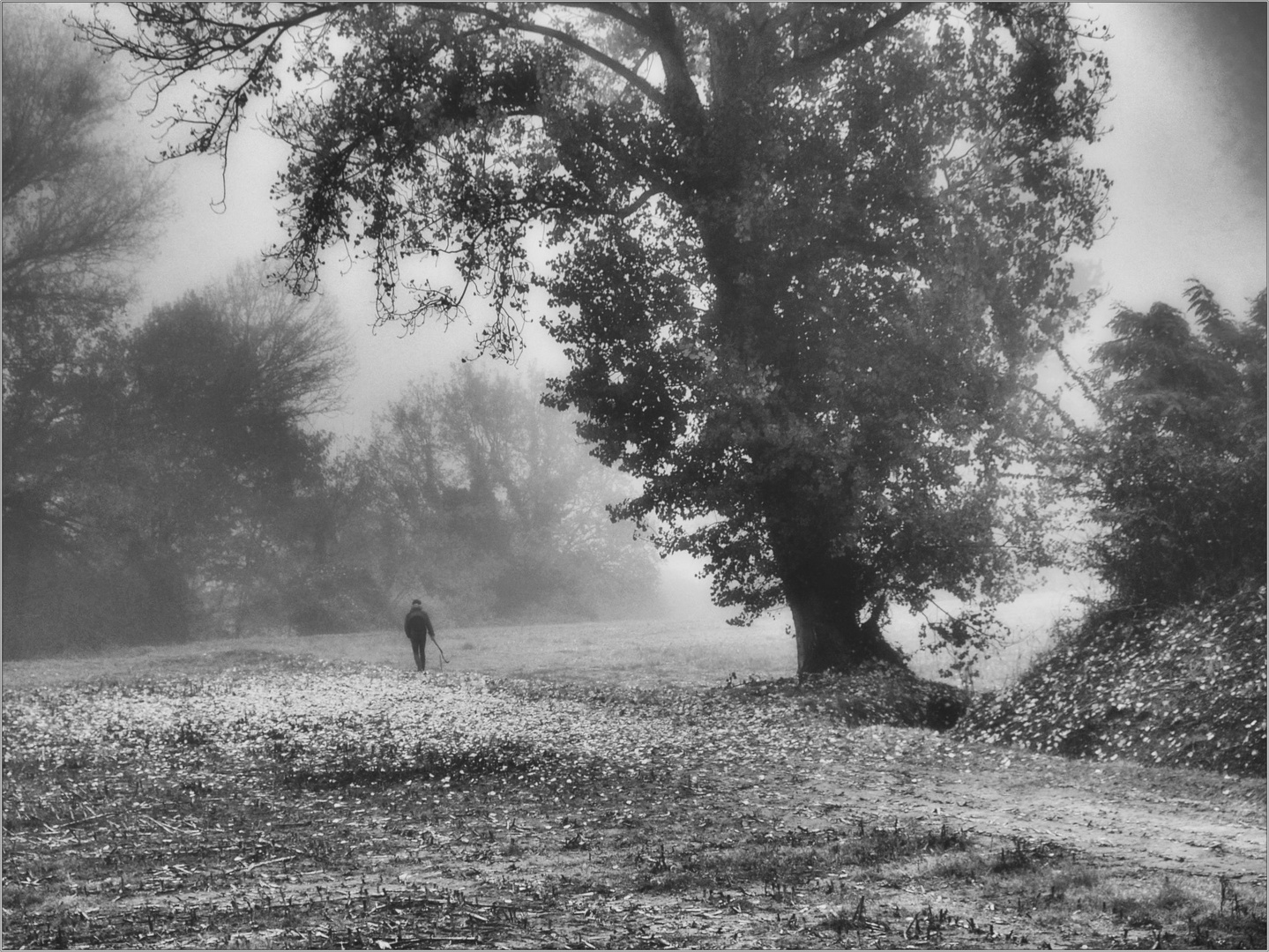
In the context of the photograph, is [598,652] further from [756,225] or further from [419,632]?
[756,225]

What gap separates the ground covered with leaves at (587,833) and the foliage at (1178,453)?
229 centimetres

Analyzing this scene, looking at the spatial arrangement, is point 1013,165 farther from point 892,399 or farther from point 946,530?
point 946,530

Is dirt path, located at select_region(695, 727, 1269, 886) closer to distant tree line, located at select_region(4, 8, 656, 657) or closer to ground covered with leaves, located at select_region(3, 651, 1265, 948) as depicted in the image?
ground covered with leaves, located at select_region(3, 651, 1265, 948)

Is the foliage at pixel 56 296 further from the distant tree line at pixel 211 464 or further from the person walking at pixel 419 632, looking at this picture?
the person walking at pixel 419 632

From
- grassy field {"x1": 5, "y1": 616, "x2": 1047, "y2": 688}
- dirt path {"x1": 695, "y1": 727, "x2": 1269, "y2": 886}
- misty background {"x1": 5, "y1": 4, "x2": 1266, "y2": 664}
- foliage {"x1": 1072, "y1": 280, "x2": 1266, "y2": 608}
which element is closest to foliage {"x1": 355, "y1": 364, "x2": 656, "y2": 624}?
misty background {"x1": 5, "y1": 4, "x2": 1266, "y2": 664}

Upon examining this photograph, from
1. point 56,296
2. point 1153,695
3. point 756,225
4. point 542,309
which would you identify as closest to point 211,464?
point 56,296

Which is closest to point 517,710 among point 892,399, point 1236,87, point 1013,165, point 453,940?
point 892,399

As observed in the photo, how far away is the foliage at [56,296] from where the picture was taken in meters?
7.23

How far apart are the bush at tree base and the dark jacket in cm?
536

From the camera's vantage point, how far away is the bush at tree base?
7.42 m

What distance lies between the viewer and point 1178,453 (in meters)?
8.52

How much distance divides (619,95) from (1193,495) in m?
6.47

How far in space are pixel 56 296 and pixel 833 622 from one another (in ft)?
27.9

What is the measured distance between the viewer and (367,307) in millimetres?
8117
